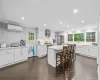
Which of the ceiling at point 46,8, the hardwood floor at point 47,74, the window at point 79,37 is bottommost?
the hardwood floor at point 47,74

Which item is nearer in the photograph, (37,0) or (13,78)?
(37,0)

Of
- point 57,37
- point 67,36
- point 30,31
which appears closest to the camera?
point 30,31

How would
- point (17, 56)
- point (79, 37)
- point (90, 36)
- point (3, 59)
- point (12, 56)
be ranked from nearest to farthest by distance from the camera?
point (3, 59), point (12, 56), point (17, 56), point (90, 36), point (79, 37)

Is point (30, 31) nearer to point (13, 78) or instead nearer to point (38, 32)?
point (38, 32)

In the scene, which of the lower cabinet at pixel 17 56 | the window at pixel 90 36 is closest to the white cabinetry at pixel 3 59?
the lower cabinet at pixel 17 56

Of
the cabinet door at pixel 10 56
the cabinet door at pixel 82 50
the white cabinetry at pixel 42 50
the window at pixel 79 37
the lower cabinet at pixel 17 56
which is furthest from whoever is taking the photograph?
the window at pixel 79 37

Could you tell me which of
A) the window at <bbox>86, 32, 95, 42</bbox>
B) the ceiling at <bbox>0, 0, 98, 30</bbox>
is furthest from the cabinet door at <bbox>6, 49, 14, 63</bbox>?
the window at <bbox>86, 32, 95, 42</bbox>

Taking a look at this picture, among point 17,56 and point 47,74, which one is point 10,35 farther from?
point 47,74

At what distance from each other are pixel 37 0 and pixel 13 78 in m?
2.75

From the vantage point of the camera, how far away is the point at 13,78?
2.83 meters

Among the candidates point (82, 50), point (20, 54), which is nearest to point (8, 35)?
point (20, 54)

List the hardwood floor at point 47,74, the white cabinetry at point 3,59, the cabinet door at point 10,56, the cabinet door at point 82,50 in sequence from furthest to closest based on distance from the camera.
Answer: the cabinet door at point 82,50, the cabinet door at point 10,56, the white cabinetry at point 3,59, the hardwood floor at point 47,74

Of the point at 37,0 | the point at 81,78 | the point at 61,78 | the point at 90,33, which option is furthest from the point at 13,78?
the point at 90,33

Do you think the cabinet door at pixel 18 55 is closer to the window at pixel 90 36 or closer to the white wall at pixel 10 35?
the white wall at pixel 10 35
